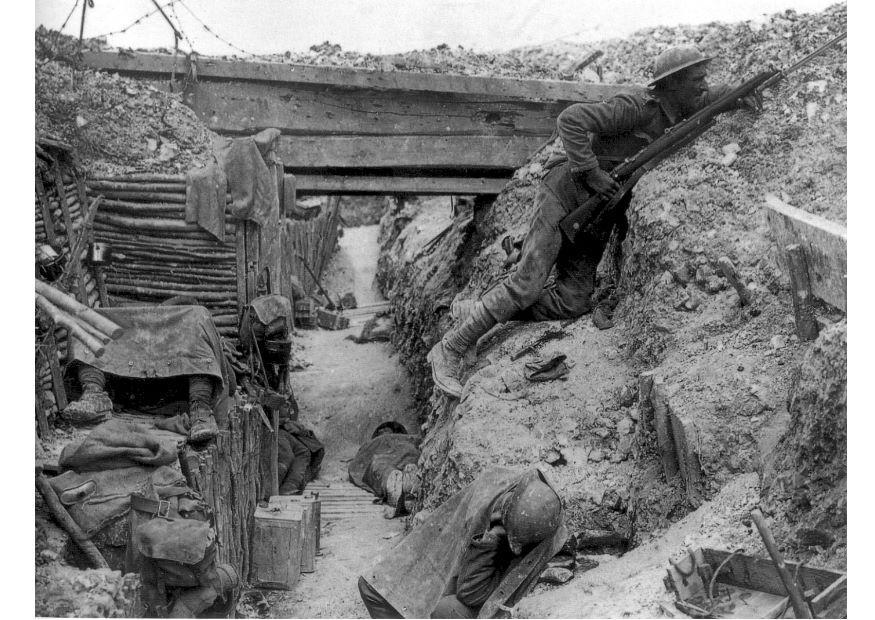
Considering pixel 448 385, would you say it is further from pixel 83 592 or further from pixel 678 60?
pixel 83 592

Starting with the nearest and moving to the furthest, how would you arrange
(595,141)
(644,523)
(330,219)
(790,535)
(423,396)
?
1. (790,535)
2. (644,523)
3. (595,141)
4. (423,396)
5. (330,219)

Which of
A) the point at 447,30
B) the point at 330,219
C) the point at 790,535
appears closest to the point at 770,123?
the point at 447,30

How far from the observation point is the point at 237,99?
977 cm

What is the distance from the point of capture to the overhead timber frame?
972 cm

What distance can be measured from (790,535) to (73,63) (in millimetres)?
6917

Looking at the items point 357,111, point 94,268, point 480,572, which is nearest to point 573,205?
point 357,111

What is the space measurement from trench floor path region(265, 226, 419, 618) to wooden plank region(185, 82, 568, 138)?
384cm

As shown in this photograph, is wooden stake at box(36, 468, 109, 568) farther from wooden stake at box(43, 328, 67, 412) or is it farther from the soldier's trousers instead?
the soldier's trousers

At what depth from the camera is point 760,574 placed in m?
4.66

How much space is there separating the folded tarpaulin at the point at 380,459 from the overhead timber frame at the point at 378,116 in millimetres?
2775

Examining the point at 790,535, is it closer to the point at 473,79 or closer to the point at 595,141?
the point at 595,141

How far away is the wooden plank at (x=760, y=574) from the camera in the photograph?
4.49 m

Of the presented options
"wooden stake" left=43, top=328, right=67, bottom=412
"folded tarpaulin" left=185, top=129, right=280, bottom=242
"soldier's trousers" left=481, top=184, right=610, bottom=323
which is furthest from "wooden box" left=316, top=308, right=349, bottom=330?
"wooden stake" left=43, top=328, right=67, bottom=412

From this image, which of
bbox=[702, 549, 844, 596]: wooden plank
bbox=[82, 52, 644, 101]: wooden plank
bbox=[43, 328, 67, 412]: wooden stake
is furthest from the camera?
bbox=[82, 52, 644, 101]: wooden plank
